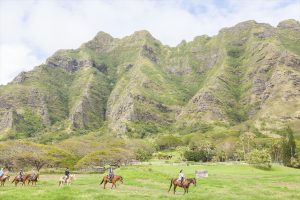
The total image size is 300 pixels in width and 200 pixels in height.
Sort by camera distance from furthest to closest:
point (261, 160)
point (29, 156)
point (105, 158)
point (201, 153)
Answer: point (201, 153) → point (105, 158) → point (29, 156) → point (261, 160)

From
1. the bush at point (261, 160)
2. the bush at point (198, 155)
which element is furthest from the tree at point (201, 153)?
the bush at point (261, 160)

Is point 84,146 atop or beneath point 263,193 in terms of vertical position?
atop

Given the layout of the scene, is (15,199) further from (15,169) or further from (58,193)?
(15,169)

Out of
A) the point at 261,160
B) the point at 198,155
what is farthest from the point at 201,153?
the point at 261,160

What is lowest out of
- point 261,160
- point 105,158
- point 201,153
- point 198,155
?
point 261,160

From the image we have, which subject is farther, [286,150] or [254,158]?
[286,150]

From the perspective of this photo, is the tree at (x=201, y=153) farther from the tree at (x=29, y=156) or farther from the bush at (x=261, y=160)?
the tree at (x=29, y=156)

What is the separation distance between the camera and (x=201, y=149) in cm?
17900

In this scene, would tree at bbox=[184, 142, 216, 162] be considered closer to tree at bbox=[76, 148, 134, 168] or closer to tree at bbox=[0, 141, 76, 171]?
tree at bbox=[76, 148, 134, 168]

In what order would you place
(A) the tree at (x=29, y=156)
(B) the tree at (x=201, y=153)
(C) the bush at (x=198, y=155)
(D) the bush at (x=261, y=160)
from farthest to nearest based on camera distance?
(B) the tree at (x=201, y=153) < (C) the bush at (x=198, y=155) < (A) the tree at (x=29, y=156) < (D) the bush at (x=261, y=160)

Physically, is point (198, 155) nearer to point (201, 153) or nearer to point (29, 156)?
point (201, 153)

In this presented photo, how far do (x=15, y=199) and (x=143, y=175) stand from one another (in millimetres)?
41535

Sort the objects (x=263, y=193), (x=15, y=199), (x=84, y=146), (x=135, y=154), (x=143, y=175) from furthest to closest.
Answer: (x=84, y=146)
(x=135, y=154)
(x=143, y=175)
(x=263, y=193)
(x=15, y=199)

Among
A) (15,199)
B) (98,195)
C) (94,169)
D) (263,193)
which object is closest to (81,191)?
(98,195)
